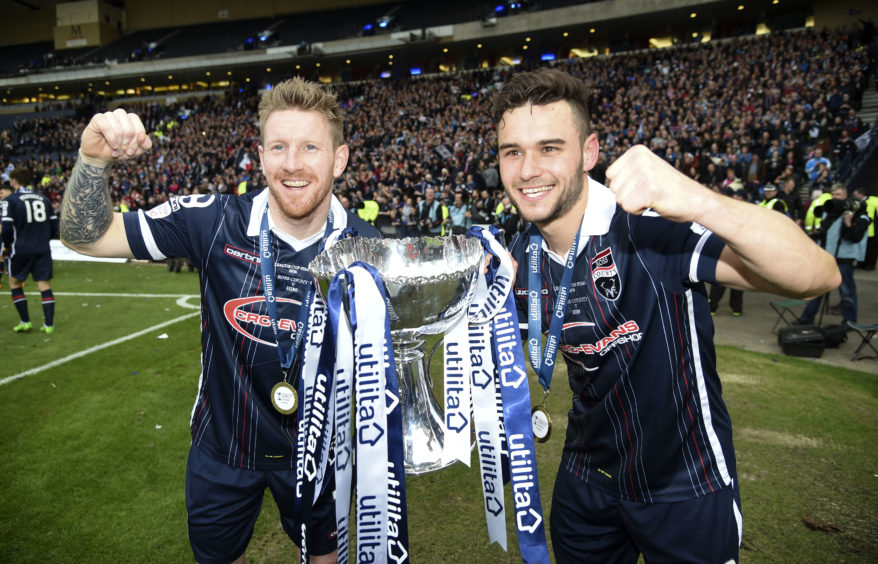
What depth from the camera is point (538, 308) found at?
189 centimetres

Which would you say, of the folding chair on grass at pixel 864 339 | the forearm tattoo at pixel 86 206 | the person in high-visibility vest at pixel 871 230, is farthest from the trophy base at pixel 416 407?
the person in high-visibility vest at pixel 871 230

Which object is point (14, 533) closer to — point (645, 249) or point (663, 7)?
point (645, 249)

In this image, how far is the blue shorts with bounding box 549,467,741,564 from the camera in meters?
1.69

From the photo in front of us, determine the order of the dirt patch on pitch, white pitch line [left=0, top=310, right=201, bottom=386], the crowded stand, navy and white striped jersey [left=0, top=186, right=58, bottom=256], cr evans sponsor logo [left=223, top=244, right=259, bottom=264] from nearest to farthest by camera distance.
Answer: cr evans sponsor logo [left=223, top=244, right=259, bottom=264] → the dirt patch on pitch → white pitch line [left=0, top=310, right=201, bottom=386] → navy and white striped jersey [left=0, top=186, right=58, bottom=256] → the crowded stand

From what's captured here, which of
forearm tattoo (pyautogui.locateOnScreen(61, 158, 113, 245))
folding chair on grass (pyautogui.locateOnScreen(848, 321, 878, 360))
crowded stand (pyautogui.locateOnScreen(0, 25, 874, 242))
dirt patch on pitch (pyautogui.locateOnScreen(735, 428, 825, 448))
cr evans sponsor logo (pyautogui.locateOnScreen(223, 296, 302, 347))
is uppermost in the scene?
crowded stand (pyautogui.locateOnScreen(0, 25, 874, 242))

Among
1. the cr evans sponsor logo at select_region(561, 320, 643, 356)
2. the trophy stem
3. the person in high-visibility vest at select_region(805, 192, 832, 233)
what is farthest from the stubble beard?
the person in high-visibility vest at select_region(805, 192, 832, 233)

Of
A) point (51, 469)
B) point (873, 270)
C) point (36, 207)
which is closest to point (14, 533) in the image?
point (51, 469)

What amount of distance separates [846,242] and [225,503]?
855 centimetres

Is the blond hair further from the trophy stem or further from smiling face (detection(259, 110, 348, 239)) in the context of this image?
the trophy stem

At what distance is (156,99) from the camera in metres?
43.0

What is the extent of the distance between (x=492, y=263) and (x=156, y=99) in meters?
50.0

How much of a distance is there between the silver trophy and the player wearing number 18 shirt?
8020 mm

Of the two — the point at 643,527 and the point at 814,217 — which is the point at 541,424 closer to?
the point at 643,527

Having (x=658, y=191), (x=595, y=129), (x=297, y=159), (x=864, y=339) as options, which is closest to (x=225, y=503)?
(x=297, y=159)
